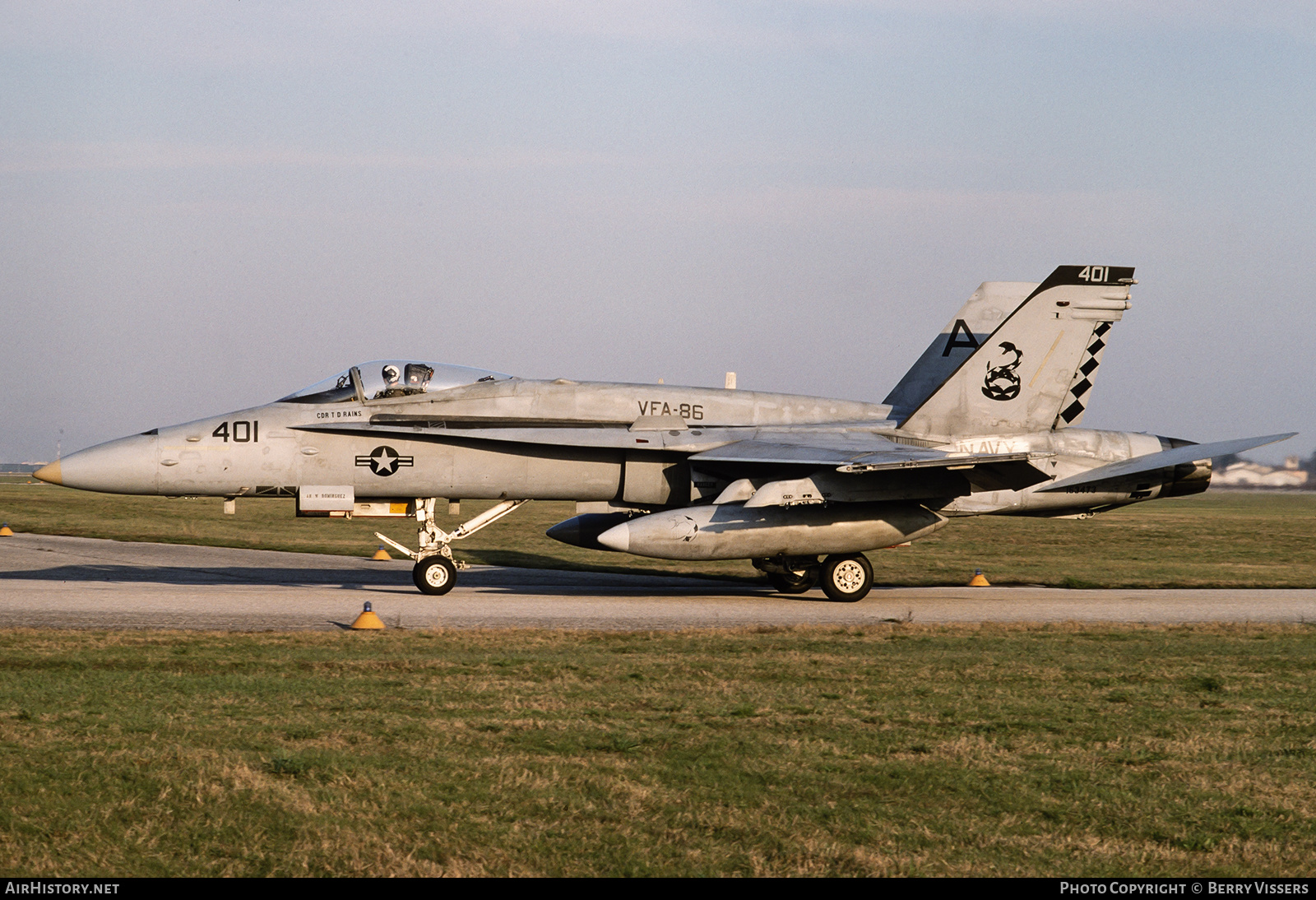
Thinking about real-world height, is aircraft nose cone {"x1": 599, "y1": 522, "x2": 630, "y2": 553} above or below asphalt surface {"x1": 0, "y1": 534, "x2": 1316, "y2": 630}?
above

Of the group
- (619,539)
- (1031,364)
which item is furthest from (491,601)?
(1031,364)

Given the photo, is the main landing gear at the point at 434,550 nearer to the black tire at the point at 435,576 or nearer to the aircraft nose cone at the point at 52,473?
the black tire at the point at 435,576

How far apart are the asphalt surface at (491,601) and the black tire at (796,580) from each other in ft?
1.10

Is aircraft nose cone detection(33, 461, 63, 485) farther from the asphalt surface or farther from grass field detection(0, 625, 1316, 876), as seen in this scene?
grass field detection(0, 625, 1316, 876)

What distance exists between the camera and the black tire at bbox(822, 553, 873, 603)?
18031 millimetres

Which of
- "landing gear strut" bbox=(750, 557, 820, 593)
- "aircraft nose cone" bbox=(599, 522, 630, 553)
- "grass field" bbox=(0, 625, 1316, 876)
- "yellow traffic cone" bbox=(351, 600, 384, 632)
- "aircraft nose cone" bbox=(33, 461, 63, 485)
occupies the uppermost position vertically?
"aircraft nose cone" bbox=(33, 461, 63, 485)

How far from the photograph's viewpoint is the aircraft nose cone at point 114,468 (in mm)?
15961

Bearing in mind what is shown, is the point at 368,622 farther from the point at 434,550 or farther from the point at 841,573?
the point at 841,573

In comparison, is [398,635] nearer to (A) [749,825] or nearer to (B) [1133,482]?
(A) [749,825]

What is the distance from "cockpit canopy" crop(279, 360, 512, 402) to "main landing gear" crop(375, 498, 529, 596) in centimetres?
167

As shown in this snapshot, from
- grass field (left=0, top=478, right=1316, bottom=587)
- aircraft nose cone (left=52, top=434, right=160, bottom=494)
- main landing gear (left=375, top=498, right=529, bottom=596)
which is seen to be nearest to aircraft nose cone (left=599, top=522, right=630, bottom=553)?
main landing gear (left=375, top=498, right=529, bottom=596)

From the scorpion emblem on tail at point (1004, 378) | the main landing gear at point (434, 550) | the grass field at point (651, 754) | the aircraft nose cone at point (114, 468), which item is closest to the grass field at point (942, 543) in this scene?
the scorpion emblem on tail at point (1004, 378)

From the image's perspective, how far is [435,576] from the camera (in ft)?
56.5

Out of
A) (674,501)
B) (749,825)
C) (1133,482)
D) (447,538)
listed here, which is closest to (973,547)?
(1133,482)
